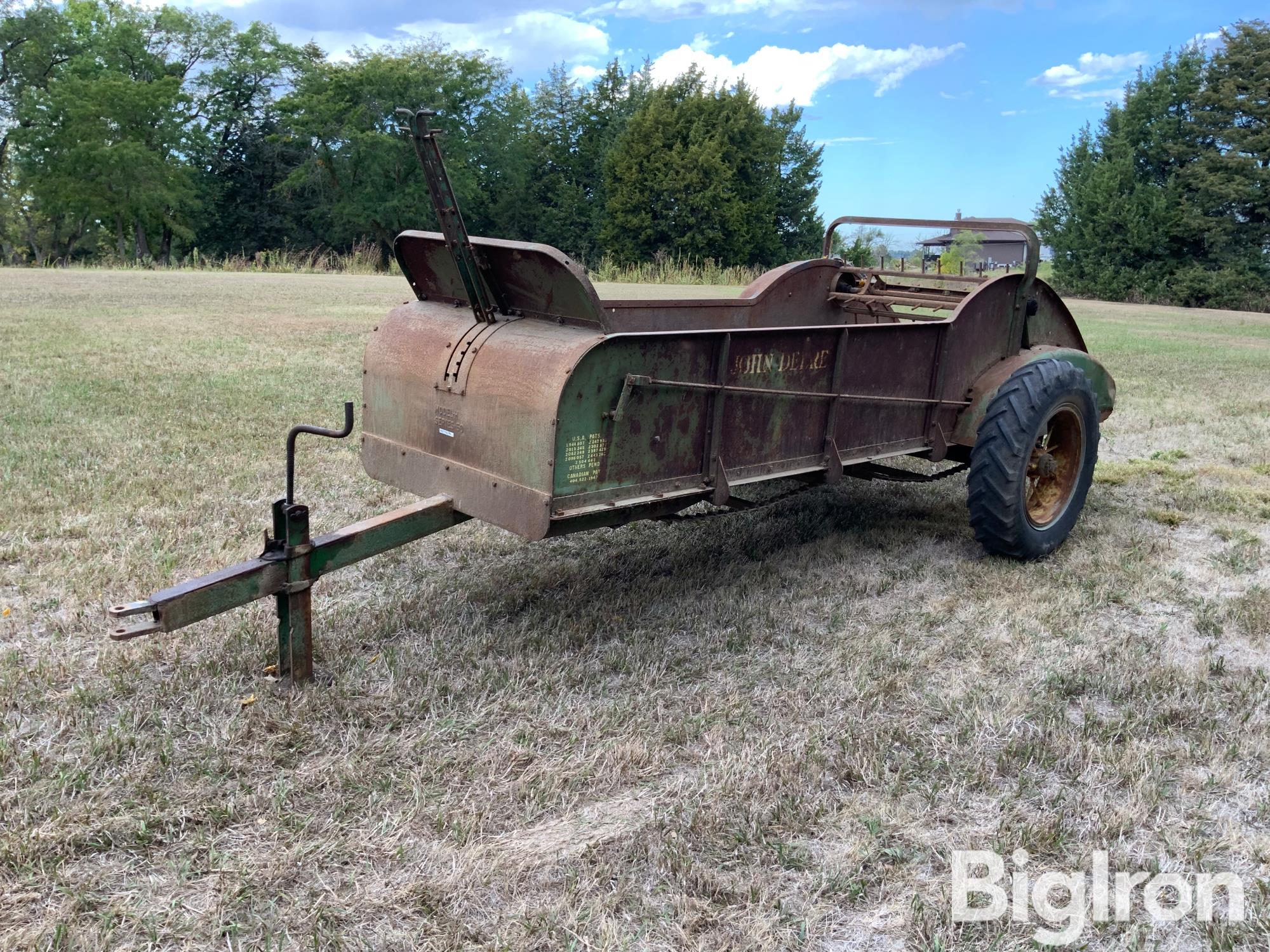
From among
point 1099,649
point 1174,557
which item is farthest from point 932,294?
point 1099,649

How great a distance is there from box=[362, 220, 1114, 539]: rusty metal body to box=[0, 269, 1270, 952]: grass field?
0.65 metres

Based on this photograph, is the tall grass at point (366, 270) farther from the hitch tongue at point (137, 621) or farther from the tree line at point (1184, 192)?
the hitch tongue at point (137, 621)

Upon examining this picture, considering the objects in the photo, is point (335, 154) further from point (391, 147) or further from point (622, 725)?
point (622, 725)

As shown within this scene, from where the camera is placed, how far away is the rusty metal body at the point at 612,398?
3.56m

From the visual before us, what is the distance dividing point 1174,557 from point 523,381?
12.0 feet

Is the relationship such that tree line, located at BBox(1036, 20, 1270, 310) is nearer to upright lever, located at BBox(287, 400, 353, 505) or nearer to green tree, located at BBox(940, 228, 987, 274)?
green tree, located at BBox(940, 228, 987, 274)

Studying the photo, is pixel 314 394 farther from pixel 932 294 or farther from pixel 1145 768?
pixel 1145 768

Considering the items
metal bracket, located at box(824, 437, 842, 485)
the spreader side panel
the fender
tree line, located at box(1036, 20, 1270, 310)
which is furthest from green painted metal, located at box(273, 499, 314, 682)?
tree line, located at box(1036, 20, 1270, 310)

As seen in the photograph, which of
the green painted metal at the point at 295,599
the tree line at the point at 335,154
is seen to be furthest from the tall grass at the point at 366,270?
the green painted metal at the point at 295,599

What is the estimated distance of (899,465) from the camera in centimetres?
704

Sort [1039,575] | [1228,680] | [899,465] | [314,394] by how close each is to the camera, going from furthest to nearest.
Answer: [314,394], [899,465], [1039,575], [1228,680]

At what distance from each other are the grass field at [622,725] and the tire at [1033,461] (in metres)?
0.20

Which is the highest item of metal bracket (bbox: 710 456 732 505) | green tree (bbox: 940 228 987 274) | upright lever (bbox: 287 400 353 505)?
green tree (bbox: 940 228 987 274)

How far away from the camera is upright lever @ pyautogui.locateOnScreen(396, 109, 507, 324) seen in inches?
138
